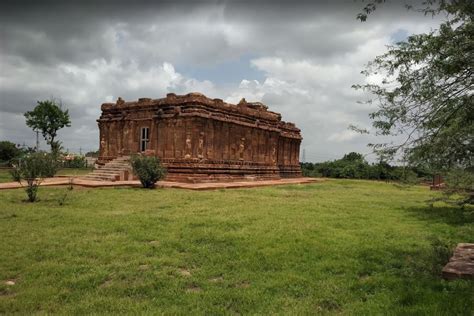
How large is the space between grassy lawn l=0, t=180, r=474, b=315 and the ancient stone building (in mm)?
9995

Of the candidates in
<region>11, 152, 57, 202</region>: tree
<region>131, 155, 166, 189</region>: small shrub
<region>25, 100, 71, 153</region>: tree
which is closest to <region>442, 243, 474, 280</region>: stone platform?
<region>11, 152, 57, 202</region>: tree

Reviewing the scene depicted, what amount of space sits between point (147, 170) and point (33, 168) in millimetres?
5100

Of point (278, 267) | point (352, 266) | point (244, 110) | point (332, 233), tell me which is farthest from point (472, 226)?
point (244, 110)

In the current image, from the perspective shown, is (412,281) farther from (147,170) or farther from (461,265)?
(147,170)

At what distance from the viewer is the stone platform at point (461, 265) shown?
16.9ft

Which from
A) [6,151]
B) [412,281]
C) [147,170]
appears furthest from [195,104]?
[6,151]

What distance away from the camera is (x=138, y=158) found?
16.5 m

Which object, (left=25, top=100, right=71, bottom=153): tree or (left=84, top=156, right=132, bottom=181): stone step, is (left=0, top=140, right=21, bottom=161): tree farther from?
(left=84, top=156, right=132, bottom=181): stone step

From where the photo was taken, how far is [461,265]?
18.1 feet

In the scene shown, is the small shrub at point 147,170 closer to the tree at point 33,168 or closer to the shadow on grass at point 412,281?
the tree at point 33,168

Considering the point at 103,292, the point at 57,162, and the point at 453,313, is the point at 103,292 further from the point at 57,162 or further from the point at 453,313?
the point at 57,162

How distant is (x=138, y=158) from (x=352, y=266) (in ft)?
40.0

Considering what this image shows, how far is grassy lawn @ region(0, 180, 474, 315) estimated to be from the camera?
4562 millimetres

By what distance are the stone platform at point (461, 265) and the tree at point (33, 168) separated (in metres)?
10.6
